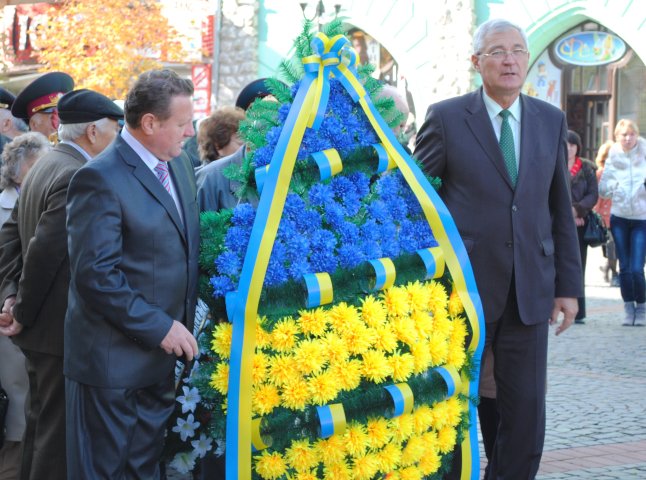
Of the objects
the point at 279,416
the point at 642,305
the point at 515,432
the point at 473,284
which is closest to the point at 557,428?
the point at 515,432

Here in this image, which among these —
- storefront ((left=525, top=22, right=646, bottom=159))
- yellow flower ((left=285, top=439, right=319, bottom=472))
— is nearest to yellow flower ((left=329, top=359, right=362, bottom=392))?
yellow flower ((left=285, top=439, right=319, bottom=472))

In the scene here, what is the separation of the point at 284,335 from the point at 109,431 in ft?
2.20

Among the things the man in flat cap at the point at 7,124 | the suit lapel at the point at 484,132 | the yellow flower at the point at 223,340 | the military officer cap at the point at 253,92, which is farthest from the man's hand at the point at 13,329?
the man in flat cap at the point at 7,124

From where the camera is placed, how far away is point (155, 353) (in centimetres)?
384

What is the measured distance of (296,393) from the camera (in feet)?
→ 12.1

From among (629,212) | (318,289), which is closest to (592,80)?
(629,212)

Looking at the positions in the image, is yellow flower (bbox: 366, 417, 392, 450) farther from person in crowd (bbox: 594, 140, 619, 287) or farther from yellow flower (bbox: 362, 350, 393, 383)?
person in crowd (bbox: 594, 140, 619, 287)

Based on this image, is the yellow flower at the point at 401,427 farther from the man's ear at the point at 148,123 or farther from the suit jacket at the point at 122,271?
the man's ear at the point at 148,123

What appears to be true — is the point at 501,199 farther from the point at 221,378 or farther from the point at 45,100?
the point at 45,100

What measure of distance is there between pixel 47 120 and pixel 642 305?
691 centimetres

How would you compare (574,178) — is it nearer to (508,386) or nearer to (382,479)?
(508,386)

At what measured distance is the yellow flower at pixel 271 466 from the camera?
373 centimetres

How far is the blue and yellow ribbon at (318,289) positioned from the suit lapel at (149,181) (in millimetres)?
489

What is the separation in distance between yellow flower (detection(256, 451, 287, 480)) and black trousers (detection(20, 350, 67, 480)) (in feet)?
3.74
